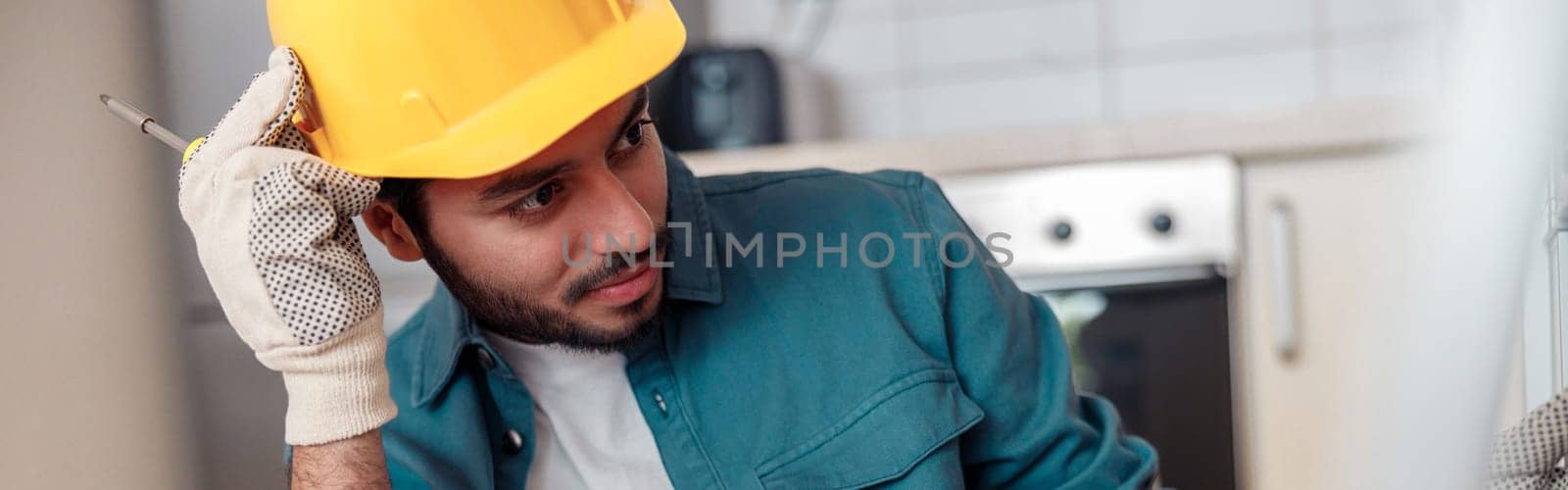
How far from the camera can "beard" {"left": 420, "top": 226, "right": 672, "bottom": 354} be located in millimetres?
758

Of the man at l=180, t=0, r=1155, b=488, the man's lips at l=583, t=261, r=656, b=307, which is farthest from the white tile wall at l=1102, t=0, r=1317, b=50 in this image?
the man's lips at l=583, t=261, r=656, b=307

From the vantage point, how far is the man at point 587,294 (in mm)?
682

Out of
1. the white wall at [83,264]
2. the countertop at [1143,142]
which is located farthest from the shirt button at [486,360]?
the countertop at [1143,142]

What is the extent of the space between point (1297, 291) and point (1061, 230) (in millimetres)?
245

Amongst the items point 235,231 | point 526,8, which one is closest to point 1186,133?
point 526,8

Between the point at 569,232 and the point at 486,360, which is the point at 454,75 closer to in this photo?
the point at 569,232

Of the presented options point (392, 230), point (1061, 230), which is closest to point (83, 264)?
point (392, 230)

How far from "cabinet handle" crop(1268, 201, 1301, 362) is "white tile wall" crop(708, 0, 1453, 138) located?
0.33m

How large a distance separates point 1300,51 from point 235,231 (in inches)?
55.6

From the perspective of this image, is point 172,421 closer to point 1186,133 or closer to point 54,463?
point 54,463

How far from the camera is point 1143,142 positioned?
1312 millimetres

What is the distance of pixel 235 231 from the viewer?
680mm

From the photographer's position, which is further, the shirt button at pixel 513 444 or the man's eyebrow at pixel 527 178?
the shirt button at pixel 513 444

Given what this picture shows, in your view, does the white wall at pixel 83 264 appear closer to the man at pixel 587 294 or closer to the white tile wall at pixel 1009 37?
the man at pixel 587 294
